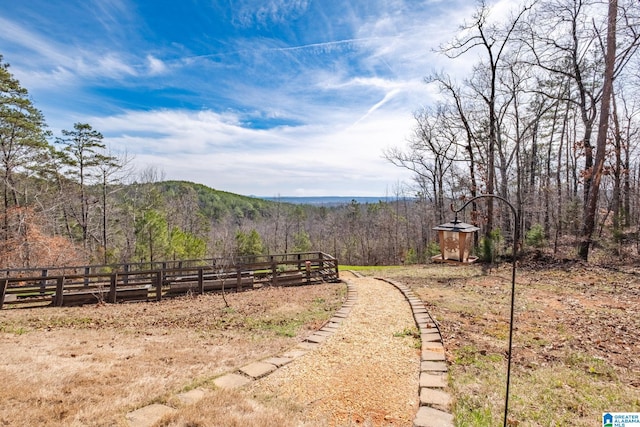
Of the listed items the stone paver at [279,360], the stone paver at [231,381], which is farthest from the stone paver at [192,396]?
the stone paver at [279,360]

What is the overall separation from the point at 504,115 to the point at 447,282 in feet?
34.8

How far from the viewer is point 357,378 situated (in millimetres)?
4148

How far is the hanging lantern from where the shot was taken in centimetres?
339

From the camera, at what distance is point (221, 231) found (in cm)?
3822

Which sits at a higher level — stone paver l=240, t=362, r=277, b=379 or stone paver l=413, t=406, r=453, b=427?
stone paver l=413, t=406, r=453, b=427

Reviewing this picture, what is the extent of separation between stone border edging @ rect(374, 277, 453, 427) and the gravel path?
0.11 m

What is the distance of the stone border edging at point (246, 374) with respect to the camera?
3205mm

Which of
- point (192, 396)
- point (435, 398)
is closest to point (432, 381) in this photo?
point (435, 398)

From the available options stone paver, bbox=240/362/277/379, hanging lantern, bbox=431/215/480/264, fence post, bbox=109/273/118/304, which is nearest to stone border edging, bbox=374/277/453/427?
hanging lantern, bbox=431/215/480/264

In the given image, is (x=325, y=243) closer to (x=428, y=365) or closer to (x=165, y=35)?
(x=165, y=35)

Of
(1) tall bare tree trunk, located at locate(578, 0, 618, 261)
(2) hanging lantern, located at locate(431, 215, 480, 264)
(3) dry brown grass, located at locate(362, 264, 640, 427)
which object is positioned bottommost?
(3) dry brown grass, located at locate(362, 264, 640, 427)

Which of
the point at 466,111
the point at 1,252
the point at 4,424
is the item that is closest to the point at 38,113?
the point at 1,252

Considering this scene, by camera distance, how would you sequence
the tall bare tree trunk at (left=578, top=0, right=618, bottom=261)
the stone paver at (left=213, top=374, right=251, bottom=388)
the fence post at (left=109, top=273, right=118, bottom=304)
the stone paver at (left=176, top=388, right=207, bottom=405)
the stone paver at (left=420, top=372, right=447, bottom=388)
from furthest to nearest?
the tall bare tree trunk at (left=578, top=0, right=618, bottom=261)
the fence post at (left=109, top=273, right=118, bottom=304)
the stone paver at (left=213, top=374, right=251, bottom=388)
the stone paver at (left=420, top=372, right=447, bottom=388)
the stone paver at (left=176, top=388, right=207, bottom=405)

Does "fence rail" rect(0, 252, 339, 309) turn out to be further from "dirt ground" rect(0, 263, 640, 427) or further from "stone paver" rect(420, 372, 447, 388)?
"stone paver" rect(420, 372, 447, 388)
